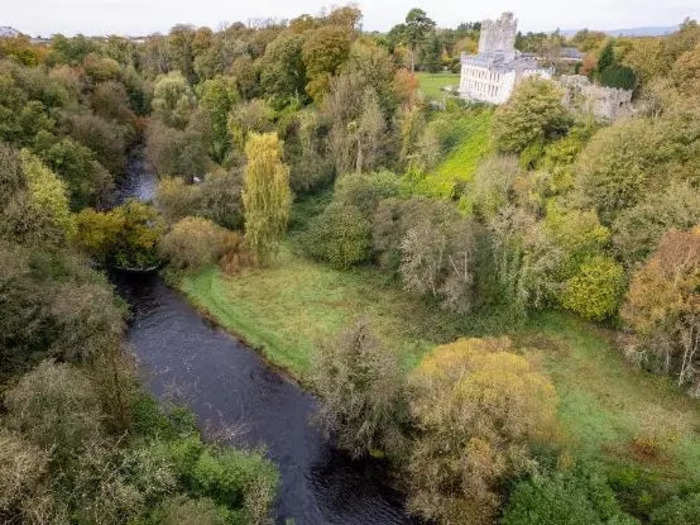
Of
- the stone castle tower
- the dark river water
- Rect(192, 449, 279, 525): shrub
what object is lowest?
the dark river water

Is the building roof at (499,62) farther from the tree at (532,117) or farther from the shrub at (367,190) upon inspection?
the shrub at (367,190)

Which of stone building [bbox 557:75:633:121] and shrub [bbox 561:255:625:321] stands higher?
stone building [bbox 557:75:633:121]

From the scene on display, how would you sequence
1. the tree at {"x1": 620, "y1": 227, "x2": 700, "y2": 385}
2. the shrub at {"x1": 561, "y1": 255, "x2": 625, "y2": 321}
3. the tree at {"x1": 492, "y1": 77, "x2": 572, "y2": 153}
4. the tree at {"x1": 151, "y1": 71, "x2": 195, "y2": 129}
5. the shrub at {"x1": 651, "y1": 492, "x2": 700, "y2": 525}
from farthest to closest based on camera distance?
the tree at {"x1": 151, "y1": 71, "x2": 195, "y2": 129} < the tree at {"x1": 492, "y1": 77, "x2": 572, "y2": 153} < the shrub at {"x1": 561, "y1": 255, "x2": 625, "y2": 321} < the tree at {"x1": 620, "y1": 227, "x2": 700, "y2": 385} < the shrub at {"x1": 651, "y1": 492, "x2": 700, "y2": 525}

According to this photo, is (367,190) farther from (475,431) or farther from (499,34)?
(499,34)

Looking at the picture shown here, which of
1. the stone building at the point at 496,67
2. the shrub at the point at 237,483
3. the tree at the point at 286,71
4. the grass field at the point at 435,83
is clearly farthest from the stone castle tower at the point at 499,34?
Answer: the shrub at the point at 237,483

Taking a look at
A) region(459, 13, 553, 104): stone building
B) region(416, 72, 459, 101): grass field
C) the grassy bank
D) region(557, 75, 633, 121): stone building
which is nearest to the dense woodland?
the grassy bank

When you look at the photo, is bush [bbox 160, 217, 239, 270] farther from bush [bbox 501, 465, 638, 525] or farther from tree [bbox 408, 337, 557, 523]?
→ bush [bbox 501, 465, 638, 525]

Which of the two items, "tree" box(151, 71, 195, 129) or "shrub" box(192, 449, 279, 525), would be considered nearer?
"shrub" box(192, 449, 279, 525)
